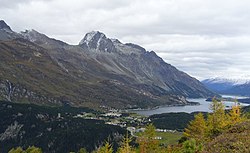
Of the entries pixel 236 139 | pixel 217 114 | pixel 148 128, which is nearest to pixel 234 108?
pixel 217 114

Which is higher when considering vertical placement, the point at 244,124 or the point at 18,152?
the point at 244,124

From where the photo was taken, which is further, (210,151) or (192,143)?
(192,143)

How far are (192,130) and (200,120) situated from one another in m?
3.27

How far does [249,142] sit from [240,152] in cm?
318

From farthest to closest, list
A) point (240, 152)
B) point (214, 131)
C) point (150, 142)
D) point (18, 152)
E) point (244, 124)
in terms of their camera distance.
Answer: point (18, 152) → point (150, 142) → point (214, 131) → point (244, 124) → point (240, 152)

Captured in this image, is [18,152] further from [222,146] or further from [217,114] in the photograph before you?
[222,146]

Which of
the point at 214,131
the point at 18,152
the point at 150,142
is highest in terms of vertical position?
the point at 214,131

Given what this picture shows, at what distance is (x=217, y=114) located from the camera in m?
80.2

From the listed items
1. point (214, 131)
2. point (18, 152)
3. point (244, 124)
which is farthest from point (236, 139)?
point (18, 152)

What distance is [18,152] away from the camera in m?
141

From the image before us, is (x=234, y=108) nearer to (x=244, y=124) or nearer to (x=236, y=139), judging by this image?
(x=244, y=124)

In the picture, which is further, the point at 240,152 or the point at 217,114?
the point at 217,114

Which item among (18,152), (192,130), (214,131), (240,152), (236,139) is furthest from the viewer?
(18,152)

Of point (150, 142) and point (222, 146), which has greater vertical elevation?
point (222, 146)
